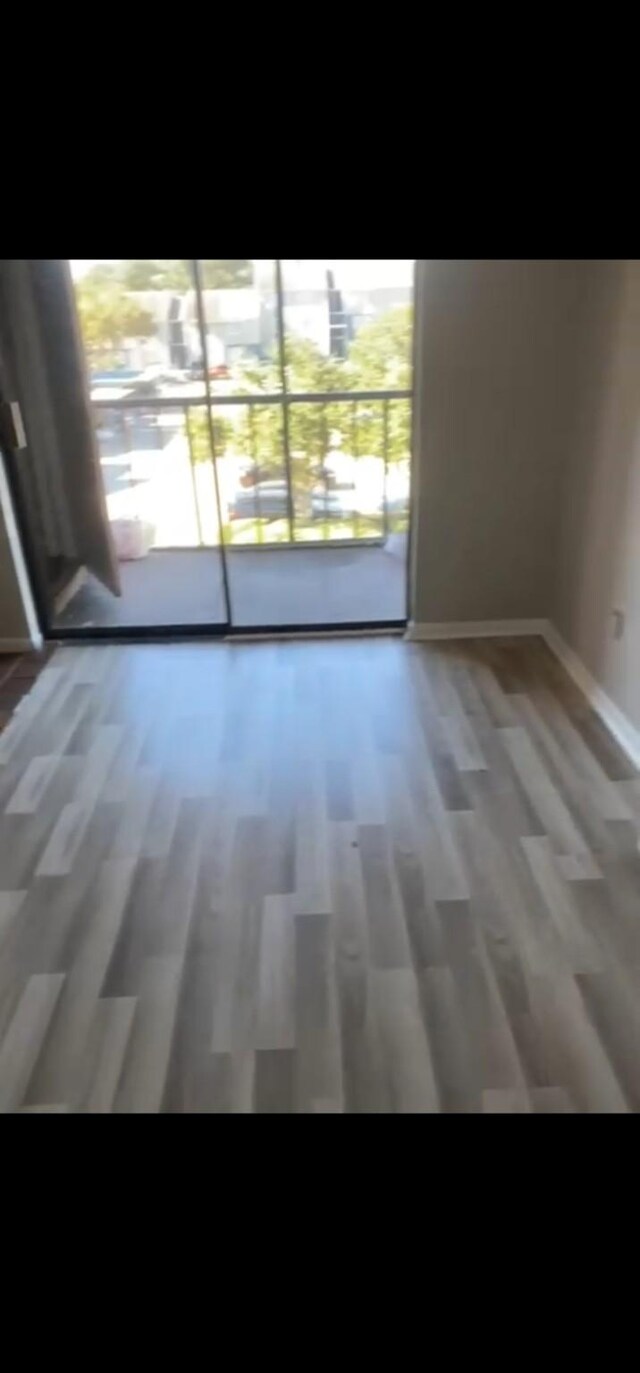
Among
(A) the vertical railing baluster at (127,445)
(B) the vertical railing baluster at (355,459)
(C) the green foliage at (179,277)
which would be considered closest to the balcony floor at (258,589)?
(B) the vertical railing baluster at (355,459)

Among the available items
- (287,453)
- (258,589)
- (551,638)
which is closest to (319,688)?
(258,589)

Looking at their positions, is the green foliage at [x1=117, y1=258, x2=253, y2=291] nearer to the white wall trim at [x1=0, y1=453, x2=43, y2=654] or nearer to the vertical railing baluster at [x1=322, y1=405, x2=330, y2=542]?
the vertical railing baluster at [x1=322, y1=405, x2=330, y2=542]

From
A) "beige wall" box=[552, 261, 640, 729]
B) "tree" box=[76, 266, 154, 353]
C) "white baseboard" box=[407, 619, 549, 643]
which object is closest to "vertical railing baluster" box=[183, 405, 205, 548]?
"tree" box=[76, 266, 154, 353]

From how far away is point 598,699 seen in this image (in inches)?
117

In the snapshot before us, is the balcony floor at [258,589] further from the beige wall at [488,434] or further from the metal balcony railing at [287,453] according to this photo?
the beige wall at [488,434]

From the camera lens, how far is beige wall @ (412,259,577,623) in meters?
3.01

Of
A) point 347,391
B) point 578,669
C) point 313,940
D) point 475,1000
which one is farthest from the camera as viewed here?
point 347,391

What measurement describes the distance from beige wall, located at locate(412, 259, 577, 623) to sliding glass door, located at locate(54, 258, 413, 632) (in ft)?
0.54

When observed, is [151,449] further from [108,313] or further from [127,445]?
[108,313]

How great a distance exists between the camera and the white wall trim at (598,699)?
2.70 meters
